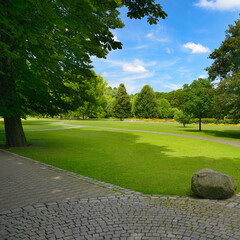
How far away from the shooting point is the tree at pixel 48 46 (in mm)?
5027

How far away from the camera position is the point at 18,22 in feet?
15.8

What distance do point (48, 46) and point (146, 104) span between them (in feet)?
203

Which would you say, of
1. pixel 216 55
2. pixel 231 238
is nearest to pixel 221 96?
pixel 216 55

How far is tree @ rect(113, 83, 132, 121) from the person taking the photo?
7188cm

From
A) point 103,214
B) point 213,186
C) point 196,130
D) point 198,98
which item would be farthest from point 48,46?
point 196,130

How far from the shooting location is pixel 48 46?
931 centimetres

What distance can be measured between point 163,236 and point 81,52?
1117cm

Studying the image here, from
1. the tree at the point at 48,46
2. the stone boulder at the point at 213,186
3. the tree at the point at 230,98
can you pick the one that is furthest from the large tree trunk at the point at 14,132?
the tree at the point at 230,98

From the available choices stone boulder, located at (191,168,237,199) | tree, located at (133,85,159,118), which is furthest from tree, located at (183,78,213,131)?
tree, located at (133,85,159,118)

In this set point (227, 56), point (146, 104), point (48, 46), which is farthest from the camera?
point (146, 104)

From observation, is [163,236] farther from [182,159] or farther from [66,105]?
[66,105]

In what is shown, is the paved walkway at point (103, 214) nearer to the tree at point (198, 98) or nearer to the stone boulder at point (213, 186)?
the stone boulder at point (213, 186)

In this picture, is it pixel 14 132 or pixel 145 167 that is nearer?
pixel 145 167

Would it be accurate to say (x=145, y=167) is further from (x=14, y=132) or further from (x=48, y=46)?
(x=14, y=132)
